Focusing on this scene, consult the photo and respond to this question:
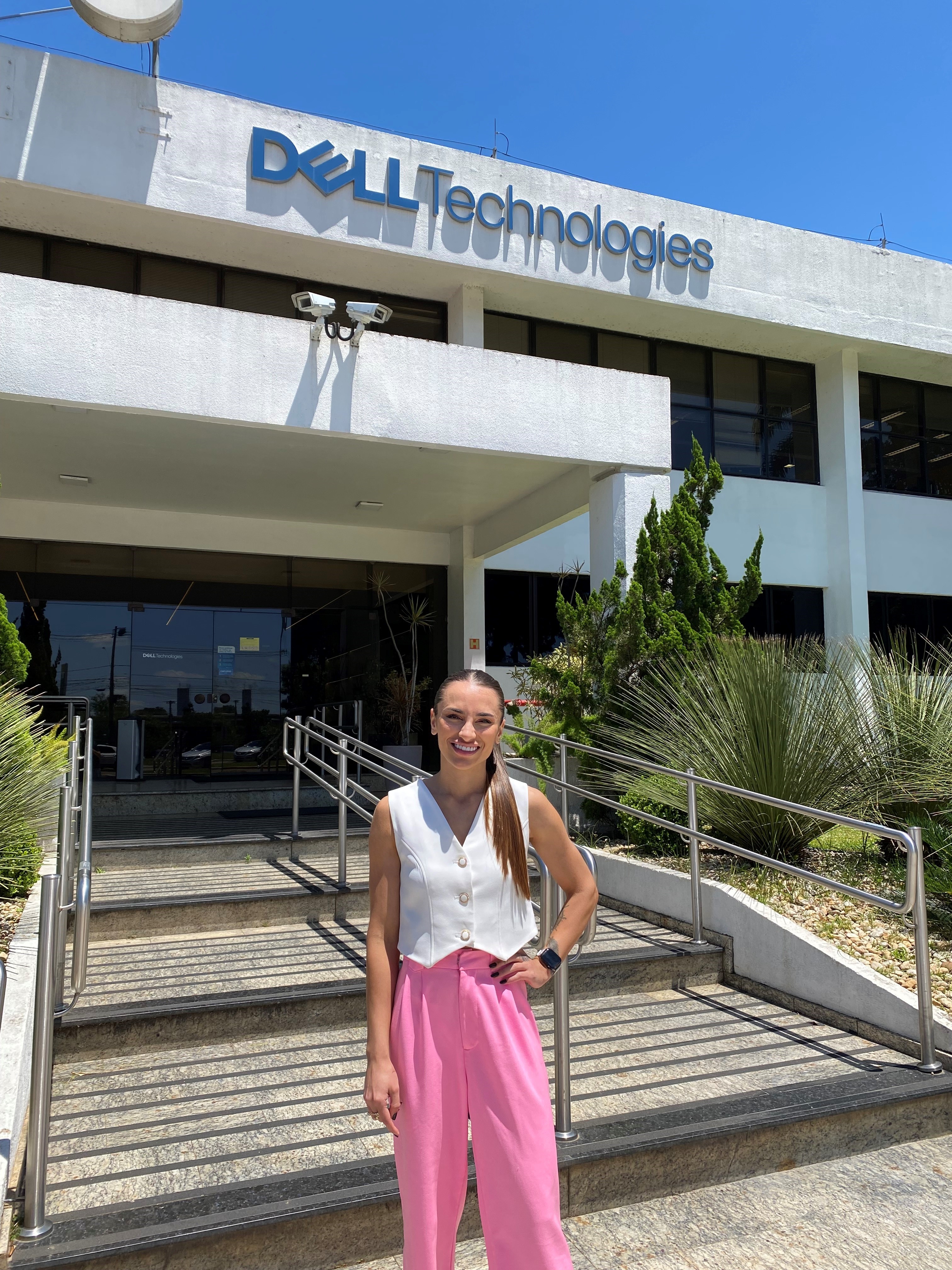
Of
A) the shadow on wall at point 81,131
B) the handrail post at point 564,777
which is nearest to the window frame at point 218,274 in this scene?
the shadow on wall at point 81,131

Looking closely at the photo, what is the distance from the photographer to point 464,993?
7.22 feet

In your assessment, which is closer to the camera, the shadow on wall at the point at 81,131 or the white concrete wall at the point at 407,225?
the shadow on wall at the point at 81,131

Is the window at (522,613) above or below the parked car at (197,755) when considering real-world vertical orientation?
above

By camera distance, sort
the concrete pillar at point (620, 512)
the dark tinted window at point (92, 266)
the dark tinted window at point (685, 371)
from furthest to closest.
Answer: the dark tinted window at point (685, 371) < the dark tinted window at point (92, 266) < the concrete pillar at point (620, 512)

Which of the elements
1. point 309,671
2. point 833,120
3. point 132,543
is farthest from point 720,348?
point 132,543

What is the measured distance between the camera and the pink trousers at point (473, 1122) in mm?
2113

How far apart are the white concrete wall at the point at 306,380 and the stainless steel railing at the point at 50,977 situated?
3752 mm

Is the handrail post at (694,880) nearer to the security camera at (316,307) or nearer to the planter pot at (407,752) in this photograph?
the security camera at (316,307)

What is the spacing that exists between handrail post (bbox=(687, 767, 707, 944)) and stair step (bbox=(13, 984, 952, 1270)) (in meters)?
0.87

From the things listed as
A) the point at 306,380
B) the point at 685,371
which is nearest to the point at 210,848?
the point at 306,380

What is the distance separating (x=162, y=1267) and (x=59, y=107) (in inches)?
428

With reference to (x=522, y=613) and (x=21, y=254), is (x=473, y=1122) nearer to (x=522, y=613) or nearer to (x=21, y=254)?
(x=522, y=613)

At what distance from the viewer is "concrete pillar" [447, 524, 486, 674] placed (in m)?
13.1

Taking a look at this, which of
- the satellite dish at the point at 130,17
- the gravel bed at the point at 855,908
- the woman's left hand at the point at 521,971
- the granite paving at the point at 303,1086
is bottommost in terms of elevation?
the granite paving at the point at 303,1086
